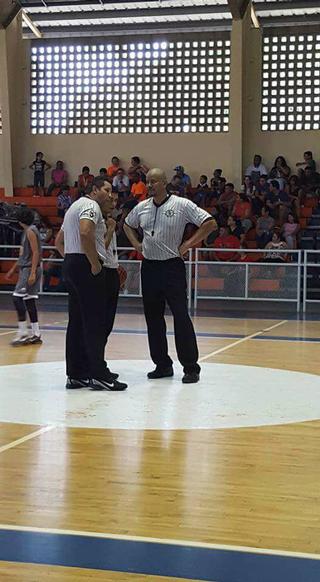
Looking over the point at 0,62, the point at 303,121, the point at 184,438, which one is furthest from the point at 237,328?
the point at 0,62

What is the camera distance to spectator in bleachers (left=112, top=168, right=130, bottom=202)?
21.0m

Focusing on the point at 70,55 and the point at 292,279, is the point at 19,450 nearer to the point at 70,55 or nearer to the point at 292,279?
the point at 292,279

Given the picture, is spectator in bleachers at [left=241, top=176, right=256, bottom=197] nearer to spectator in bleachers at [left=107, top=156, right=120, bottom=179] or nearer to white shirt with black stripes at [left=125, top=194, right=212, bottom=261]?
spectator in bleachers at [left=107, top=156, right=120, bottom=179]

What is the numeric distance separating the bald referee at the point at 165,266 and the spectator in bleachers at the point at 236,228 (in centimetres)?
1130

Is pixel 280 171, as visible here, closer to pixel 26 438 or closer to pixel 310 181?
pixel 310 181

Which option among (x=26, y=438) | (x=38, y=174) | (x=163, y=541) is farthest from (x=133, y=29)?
(x=163, y=541)

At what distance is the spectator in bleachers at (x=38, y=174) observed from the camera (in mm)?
22688

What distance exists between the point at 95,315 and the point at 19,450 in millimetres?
2003

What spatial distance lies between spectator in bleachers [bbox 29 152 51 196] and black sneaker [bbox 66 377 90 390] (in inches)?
635

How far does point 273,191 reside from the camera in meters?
20.0

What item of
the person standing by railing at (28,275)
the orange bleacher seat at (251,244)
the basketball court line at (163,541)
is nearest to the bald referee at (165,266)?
the person standing by railing at (28,275)

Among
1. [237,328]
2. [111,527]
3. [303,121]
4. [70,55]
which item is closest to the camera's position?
[111,527]

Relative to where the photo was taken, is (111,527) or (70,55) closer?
(111,527)

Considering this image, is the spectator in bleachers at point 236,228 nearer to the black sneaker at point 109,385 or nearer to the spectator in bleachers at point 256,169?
the spectator in bleachers at point 256,169
